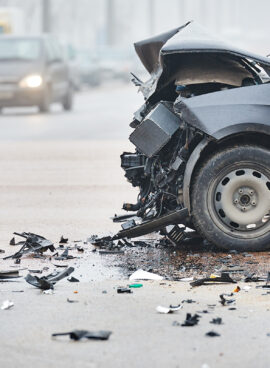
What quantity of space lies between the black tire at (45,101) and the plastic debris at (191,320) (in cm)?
2290

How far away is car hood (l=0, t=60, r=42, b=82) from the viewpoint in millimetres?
28656

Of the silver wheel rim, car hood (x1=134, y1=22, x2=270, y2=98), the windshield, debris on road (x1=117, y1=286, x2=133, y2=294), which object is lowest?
debris on road (x1=117, y1=286, x2=133, y2=294)

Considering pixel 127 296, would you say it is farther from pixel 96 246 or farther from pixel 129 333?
pixel 96 246

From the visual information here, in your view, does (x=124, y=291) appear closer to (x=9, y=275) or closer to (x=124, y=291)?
(x=124, y=291)

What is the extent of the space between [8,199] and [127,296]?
218 inches

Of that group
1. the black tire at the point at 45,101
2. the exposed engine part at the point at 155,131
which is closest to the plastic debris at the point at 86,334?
the exposed engine part at the point at 155,131

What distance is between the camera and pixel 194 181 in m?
8.42

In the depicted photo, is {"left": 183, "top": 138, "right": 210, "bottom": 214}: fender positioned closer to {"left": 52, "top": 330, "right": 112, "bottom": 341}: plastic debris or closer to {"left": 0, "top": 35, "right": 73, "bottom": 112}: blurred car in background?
{"left": 52, "top": 330, "right": 112, "bottom": 341}: plastic debris

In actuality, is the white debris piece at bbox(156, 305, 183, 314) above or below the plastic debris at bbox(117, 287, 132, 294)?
below

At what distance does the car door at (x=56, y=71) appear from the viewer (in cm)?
2958

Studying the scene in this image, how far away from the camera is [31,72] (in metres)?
28.8

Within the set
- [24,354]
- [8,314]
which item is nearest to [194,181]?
[8,314]

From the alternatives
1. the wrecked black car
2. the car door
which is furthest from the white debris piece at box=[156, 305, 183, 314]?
the car door

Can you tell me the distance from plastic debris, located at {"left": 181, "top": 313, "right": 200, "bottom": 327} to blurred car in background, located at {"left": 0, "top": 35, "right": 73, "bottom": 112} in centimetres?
2257
